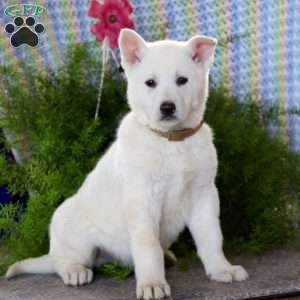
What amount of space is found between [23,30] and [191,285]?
1.65 metres

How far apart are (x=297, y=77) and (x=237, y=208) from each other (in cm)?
83

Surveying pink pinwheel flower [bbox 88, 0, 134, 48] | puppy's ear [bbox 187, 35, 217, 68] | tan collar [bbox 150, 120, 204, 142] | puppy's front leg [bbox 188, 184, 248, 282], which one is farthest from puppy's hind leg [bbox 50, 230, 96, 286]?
pink pinwheel flower [bbox 88, 0, 134, 48]

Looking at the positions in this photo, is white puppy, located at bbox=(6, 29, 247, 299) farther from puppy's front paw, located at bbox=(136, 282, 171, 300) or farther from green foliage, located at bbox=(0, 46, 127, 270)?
green foliage, located at bbox=(0, 46, 127, 270)

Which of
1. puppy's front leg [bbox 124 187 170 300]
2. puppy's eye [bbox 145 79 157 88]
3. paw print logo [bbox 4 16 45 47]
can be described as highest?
paw print logo [bbox 4 16 45 47]

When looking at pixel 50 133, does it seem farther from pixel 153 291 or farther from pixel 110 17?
pixel 153 291

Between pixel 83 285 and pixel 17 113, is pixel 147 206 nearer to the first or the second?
pixel 83 285

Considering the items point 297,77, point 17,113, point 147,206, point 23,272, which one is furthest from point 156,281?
point 297,77

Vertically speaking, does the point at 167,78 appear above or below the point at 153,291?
above

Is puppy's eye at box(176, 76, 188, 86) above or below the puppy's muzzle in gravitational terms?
above

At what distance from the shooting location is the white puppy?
2.46 metres

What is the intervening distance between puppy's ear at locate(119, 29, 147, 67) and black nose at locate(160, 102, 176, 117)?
0.26m

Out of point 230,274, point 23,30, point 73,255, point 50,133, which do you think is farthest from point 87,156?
point 230,274

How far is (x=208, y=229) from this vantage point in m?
2.60

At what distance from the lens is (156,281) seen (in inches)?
93.3
